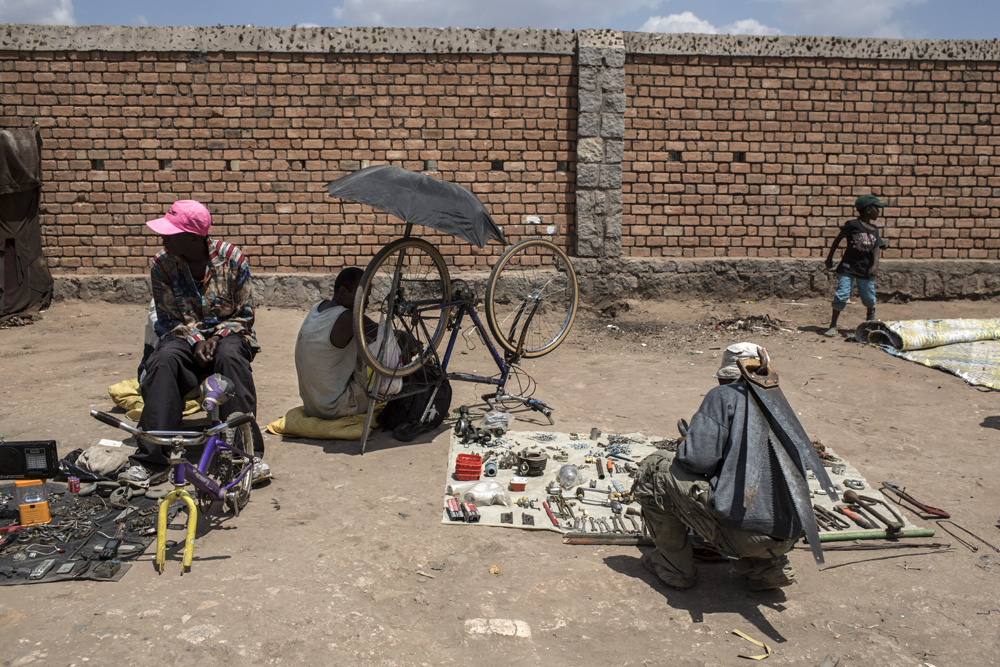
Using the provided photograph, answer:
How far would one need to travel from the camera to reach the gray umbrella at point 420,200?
440cm

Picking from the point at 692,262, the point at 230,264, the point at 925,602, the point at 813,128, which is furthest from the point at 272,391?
the point at 813,128

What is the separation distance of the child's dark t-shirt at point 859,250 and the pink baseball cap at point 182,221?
24.2 ft

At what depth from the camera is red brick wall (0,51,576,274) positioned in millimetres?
8672

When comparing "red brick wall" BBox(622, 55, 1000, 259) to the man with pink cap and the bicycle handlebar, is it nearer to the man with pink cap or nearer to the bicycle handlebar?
the man with pink cap

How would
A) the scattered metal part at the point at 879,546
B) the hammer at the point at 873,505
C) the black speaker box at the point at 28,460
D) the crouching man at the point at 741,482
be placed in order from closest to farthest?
the crouching man at the point at 741,482 < the scattered metal part at the point at 879,546 < the hammer at the point at 873,505 < the black speaker box at the point at 28,460

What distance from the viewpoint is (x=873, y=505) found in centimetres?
398

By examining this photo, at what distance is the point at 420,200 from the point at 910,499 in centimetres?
344

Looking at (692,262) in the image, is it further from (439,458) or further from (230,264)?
(230,264)

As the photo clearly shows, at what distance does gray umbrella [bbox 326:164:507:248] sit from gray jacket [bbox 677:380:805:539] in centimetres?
202

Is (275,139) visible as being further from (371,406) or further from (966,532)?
(966,532)

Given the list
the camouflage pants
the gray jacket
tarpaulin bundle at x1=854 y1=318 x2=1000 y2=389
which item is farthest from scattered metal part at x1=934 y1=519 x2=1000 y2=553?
tarpaulin bundle at x1=854 y1=318 x2=1000 y2=389

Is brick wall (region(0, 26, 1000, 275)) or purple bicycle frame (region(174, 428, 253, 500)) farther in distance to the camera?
brick wall (region(0, 26, 1000, 275))

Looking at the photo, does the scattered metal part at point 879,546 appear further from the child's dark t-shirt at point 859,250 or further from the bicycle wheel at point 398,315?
the child's dark t-shirt at point 859,250

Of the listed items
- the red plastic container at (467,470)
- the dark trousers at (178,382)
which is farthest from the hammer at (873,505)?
the dark trousers at (178,382)
